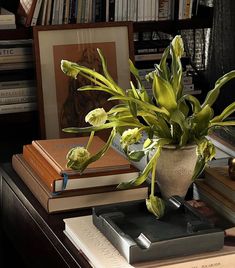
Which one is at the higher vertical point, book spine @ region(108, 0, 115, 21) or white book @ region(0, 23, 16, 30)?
book spine @ region(108, 0, 115, 21)

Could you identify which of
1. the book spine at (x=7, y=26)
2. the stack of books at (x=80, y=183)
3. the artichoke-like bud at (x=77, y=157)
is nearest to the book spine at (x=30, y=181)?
the stack of books at (x=80, y=183)

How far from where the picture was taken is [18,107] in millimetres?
2090

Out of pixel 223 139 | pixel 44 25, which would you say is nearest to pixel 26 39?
pixel 44 25

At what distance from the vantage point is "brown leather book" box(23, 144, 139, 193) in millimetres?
1534

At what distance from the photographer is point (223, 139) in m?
1.82

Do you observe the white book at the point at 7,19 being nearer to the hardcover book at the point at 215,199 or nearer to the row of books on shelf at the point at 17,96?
the row of books on shelf at the point at 17,96

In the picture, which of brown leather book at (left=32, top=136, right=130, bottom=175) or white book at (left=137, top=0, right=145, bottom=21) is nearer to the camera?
brown leather book at (left=32, top=136, right=130, bottom=175)

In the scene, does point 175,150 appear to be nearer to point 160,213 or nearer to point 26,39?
point 160,213

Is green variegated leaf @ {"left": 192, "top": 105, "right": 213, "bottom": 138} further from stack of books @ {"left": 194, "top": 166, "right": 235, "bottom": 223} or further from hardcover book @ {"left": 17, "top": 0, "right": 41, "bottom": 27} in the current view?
hardcover book @ {"left": 17, "top": 0, "right": 41, "bottom": 27}

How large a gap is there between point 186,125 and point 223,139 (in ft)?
1.17

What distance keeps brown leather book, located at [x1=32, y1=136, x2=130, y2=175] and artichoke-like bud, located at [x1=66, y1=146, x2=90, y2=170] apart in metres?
0.05

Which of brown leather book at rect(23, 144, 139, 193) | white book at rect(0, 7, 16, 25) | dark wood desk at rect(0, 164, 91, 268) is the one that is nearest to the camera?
dark wood desk at rect(0, 164, 91, 268)

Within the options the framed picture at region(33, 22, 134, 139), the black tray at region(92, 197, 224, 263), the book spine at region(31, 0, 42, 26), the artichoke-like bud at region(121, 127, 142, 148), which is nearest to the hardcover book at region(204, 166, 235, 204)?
the black tray at region(92, 197, 224, 263)

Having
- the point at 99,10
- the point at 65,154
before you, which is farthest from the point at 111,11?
the point at 65,154
